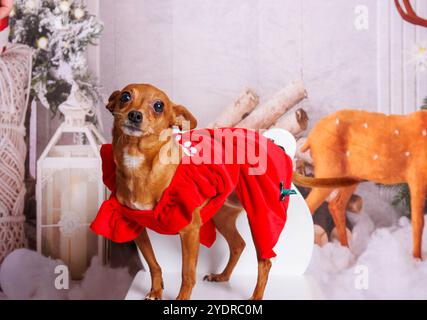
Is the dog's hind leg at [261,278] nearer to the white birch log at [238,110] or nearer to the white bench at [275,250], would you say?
the white bench at [275,250]

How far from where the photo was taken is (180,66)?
1.85 meters

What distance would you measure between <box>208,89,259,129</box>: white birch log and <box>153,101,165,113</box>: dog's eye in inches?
27.6

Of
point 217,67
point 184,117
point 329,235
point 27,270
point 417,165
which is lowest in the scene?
point 27,270

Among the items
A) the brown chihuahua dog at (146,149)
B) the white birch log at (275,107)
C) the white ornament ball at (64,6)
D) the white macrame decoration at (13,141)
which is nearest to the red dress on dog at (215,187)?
the brown chihuahua dog at (146,149)

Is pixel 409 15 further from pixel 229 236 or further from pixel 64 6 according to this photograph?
pixel 64 6

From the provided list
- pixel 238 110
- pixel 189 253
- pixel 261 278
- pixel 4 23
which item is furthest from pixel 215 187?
pixel 4 23

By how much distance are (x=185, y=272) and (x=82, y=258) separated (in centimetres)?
77

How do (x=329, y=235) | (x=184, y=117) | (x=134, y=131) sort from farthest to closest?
(x=329, y=235), (x=184, y=117), (x=134, y=131)

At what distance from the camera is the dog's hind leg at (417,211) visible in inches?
72.6

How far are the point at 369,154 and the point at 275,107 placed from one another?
391 mm

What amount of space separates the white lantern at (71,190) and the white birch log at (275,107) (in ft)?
1.78

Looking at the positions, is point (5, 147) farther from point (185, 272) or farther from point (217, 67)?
point (185, 272)

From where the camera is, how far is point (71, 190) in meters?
1.79
